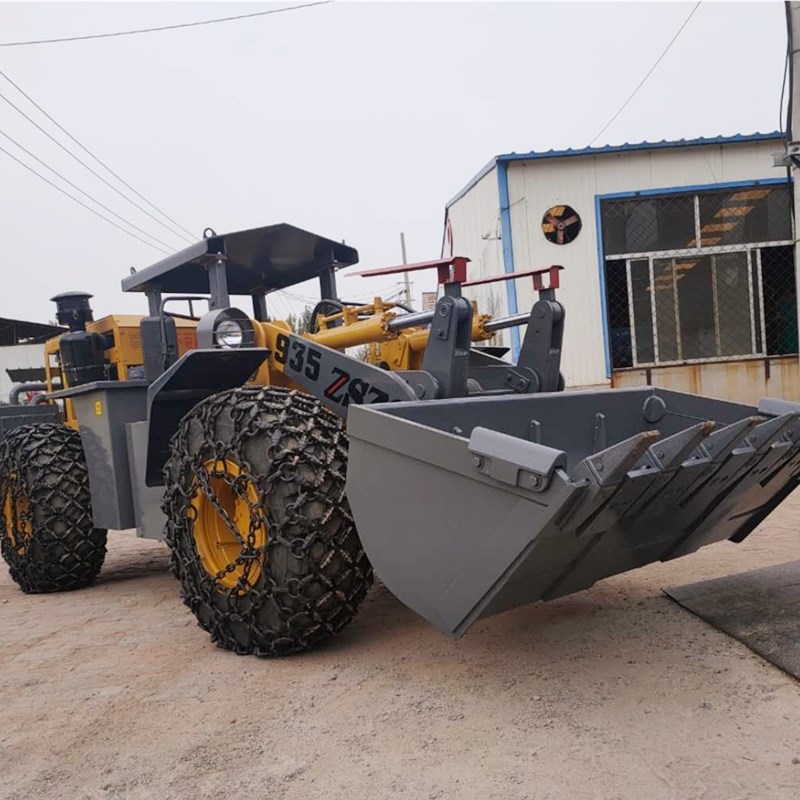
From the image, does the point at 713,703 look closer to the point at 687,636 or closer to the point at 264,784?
the point at 687,636

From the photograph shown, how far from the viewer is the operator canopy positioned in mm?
4383

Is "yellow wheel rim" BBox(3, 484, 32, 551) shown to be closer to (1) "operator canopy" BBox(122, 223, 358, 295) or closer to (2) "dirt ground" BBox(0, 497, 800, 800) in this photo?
(2) "dirt ground" BBox(0, 497, 800, 800)

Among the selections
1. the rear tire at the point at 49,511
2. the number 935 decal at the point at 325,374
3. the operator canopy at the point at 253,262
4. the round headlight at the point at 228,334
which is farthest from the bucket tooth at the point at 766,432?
the rear tire at the point at 49,511

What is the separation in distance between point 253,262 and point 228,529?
6.11 feet

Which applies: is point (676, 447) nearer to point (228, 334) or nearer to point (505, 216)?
point (228, 334)

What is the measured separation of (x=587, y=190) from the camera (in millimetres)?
10062

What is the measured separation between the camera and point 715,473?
2891 mm

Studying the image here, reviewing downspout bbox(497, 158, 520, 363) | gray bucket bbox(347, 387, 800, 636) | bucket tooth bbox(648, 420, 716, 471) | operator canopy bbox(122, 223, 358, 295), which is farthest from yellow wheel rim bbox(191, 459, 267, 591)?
downspout bbox(497, 158, 520, 363)

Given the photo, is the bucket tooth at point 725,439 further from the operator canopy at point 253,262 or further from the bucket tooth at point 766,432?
the operator canopy at point 253,262

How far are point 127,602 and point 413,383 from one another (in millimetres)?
2454

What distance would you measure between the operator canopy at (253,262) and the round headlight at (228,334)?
45 centimetres

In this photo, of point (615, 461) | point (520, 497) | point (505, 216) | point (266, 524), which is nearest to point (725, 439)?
point (615, 461)

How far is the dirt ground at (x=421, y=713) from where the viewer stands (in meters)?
2.28

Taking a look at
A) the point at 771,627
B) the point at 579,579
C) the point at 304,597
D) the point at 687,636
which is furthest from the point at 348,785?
the point at 771,627
